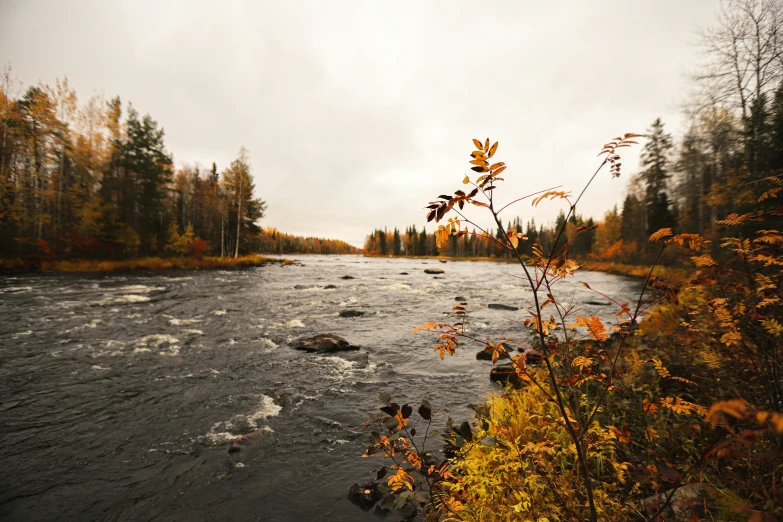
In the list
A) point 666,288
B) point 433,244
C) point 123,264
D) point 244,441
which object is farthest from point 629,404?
point 433,244

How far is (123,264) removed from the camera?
2730 centimetres

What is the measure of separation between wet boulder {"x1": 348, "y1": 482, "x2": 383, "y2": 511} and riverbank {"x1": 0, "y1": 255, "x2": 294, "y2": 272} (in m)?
32.2

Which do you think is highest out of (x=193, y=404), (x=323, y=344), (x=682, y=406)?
(x=682, y=406)

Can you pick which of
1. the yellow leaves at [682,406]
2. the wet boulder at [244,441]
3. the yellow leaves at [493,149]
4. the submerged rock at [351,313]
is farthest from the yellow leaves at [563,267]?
the submerged rock at [351,313]

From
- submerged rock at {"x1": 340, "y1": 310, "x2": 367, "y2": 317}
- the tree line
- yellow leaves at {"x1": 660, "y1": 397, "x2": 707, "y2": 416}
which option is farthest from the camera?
the tree line

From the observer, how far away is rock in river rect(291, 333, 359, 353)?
943 cm

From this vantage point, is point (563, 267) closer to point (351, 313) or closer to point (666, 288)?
point (666, 288)

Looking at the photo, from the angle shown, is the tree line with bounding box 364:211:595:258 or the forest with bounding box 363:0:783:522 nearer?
the forest with bounding box 363:0:783:522

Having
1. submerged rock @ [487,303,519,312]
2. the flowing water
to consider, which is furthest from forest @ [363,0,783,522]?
submerged rock @ [487,303,519,312]

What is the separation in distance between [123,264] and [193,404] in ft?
96.5

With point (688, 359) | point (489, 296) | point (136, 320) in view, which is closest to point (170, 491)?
point (688, 359)

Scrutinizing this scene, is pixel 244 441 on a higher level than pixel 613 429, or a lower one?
lower

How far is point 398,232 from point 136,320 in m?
126

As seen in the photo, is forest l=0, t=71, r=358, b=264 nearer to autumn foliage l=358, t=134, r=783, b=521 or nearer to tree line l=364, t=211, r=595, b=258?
autumn foliage l=358, t=134, r=783, b=521
